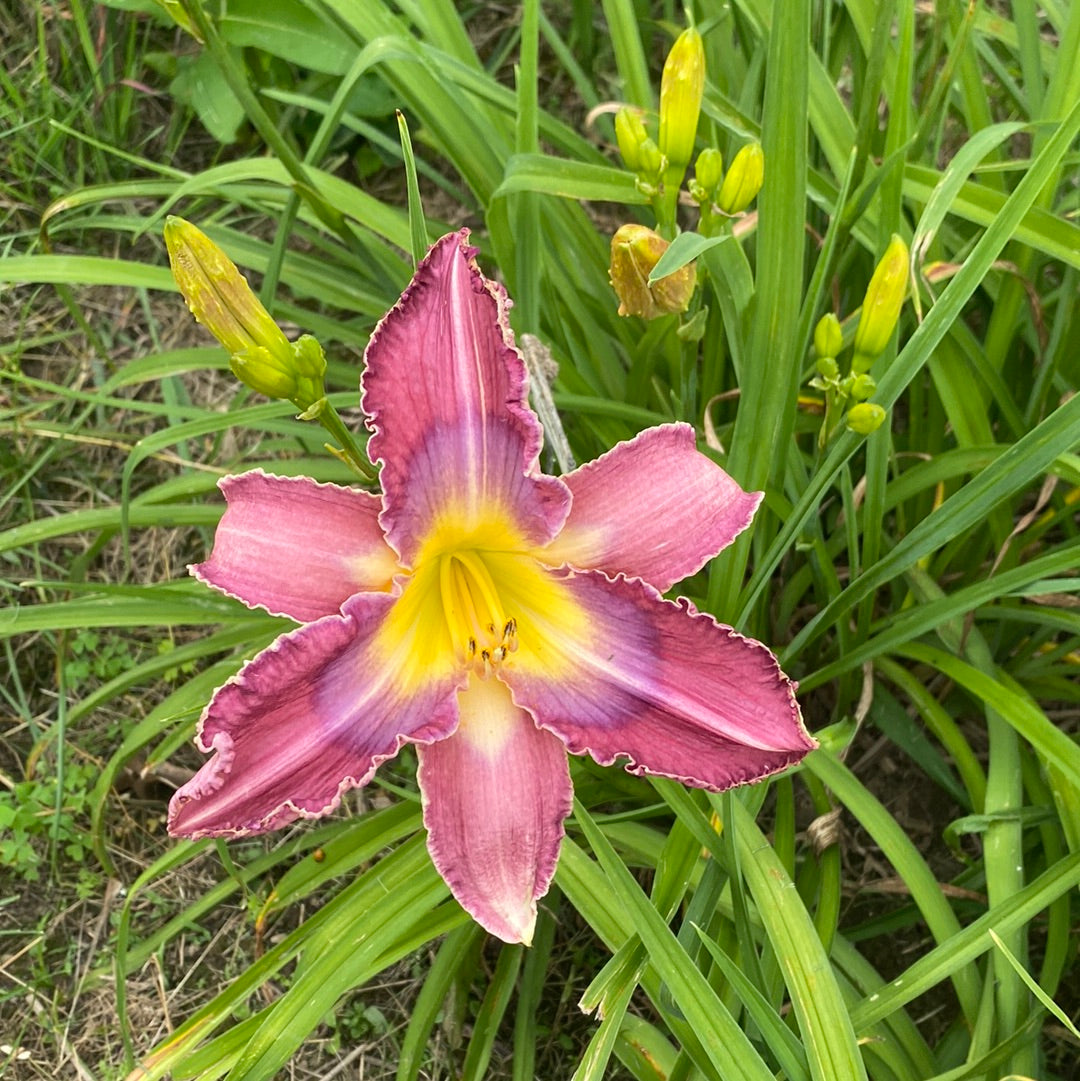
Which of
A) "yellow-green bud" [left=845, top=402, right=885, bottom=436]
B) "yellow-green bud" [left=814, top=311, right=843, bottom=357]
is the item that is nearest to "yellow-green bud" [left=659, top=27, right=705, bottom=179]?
"yellow-green bud" [left=814, top=311, right=843, bottom=357]

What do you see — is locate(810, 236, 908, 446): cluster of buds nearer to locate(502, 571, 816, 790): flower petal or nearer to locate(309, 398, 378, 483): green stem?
locate(502, 571, 816, 790): flower petal

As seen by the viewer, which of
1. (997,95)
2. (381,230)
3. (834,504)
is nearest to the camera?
(381,230)

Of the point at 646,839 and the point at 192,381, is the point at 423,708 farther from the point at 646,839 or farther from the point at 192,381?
the point at 192,381

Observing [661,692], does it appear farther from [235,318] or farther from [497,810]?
[235,318]

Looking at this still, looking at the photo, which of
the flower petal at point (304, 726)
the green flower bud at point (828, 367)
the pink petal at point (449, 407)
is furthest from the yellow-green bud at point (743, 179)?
the flower petal at point (304, 726)

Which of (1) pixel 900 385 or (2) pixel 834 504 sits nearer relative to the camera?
(1) pixel 900 385

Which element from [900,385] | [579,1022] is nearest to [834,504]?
[900,385]
